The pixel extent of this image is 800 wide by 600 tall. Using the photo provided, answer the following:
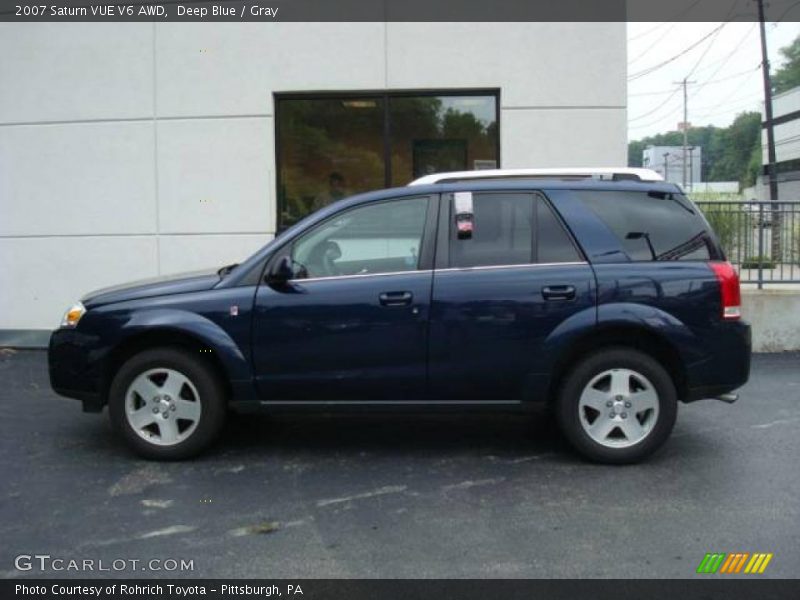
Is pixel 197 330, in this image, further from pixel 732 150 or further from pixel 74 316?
pixel 732 150

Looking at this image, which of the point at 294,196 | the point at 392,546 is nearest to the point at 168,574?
the point at 392,546

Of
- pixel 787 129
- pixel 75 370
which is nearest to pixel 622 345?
pixel 75 370

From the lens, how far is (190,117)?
934 cm

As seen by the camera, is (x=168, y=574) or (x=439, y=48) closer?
(x=168, y=574)

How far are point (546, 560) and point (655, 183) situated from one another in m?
2.70

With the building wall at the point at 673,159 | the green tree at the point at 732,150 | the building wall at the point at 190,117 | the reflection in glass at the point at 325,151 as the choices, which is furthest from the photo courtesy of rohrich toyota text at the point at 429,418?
the building wall at the point at 673,159

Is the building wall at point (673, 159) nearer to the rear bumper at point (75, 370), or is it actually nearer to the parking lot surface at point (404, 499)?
the parking lot surface at point (404, 499)

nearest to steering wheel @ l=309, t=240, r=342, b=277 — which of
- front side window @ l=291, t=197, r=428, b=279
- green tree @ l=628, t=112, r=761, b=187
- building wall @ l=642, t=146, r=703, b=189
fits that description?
front side window @ l=291, t=197, r=428, b=279

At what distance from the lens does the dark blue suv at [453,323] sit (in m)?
5.00

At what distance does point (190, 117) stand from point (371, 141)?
2.12 metres

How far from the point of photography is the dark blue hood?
206 inches

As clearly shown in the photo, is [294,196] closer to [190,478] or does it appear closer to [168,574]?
[190,478]

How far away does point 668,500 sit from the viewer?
4562 mm

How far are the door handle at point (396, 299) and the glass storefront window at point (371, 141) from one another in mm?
4698
